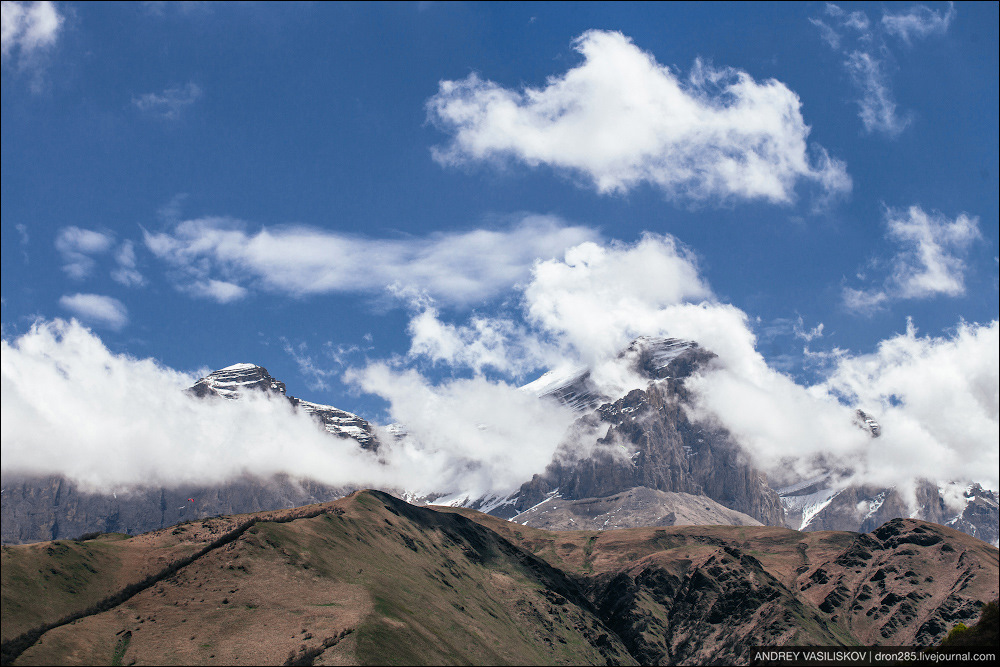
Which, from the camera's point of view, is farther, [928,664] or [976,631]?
[976,631]

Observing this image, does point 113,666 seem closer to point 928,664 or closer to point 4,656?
point 4,656

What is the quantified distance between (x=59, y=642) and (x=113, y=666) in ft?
45.0

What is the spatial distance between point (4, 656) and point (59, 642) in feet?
38.1

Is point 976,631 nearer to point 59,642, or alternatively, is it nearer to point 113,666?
point 113,666

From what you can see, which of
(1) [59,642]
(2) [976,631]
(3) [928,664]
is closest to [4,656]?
(1) [59,642]

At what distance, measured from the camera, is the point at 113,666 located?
19962cm

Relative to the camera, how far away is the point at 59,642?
655 feet

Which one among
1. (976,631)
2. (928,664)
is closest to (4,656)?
(928,664)

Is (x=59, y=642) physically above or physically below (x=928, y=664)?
above

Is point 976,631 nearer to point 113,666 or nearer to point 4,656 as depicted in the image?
point 113,666

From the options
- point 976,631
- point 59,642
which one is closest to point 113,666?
point 59,642

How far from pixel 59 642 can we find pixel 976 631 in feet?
687

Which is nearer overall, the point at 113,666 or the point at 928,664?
the point at 928,664

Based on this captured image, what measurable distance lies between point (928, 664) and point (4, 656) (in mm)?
200620
